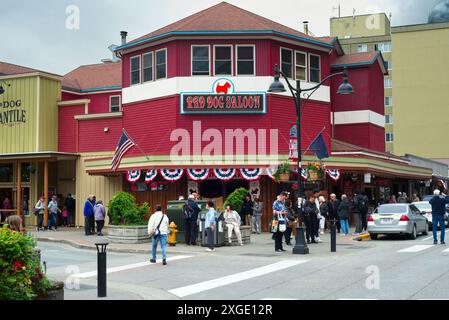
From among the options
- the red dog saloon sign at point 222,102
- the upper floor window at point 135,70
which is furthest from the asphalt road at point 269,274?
the upper floor window at point 135,70

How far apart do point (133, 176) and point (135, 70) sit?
6.35 m

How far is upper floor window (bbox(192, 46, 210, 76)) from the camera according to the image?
30.4 metres

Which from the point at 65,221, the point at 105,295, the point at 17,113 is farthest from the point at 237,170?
the point at 105,295

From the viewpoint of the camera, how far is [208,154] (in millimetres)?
29469

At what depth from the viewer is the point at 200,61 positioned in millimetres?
30500

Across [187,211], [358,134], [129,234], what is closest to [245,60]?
[358,134]

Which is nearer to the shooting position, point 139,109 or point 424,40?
point 139,109

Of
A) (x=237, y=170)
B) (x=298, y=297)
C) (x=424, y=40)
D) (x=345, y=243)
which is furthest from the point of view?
(x=424, y=40)

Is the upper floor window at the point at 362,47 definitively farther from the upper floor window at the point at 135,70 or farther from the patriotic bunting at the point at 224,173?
the patriotic bunting at the point at 224,173

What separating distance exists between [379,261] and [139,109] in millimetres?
18212

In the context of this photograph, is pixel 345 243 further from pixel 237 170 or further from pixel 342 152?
pixel 342 152

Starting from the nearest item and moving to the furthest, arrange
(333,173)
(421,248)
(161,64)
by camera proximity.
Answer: (421,248) < (333,173) < (161,64)

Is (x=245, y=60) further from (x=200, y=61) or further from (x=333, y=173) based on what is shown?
(x=333, y=173)

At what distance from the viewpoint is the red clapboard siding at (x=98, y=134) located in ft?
108
